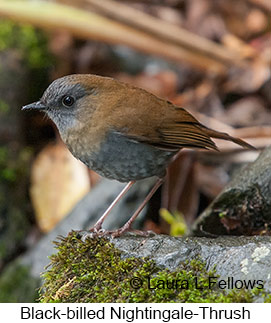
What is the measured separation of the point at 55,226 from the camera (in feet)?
17.2

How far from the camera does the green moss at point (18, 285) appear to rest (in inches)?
192

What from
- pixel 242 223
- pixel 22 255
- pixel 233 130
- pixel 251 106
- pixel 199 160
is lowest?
pixel 242 223

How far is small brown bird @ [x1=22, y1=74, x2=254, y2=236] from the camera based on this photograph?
343cm

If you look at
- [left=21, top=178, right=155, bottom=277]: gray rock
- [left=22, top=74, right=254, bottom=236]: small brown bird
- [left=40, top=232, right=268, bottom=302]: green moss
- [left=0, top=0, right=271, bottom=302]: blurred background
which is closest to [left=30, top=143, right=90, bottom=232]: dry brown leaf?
[left=0, top=0, right=271, bottom=302]: blurred background

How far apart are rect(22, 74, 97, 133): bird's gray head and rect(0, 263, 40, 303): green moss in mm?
1847

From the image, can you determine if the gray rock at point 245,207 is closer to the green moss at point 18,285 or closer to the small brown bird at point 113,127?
the small brown bird at point 113,127

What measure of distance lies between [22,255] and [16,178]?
2.81 ft

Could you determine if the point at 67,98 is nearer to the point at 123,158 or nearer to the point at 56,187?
the point at 123,158

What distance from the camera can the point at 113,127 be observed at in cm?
343

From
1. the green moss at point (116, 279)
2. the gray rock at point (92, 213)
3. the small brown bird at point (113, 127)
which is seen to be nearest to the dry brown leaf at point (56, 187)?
the gray rock at point (92, 213)
